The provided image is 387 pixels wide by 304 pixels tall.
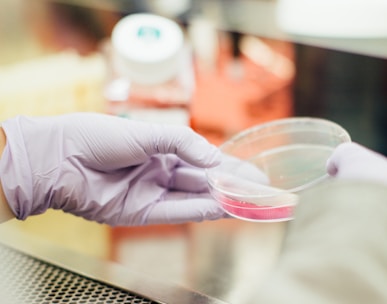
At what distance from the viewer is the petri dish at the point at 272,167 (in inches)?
41.9

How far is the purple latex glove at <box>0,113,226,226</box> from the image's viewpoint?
3.58ft

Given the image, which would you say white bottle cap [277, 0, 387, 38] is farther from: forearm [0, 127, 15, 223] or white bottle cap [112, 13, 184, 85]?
forearm [0, 127, 15, 223]

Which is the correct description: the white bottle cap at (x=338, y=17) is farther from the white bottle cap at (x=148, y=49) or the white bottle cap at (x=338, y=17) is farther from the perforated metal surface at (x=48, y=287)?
the perforated metal surface at (x=48, y=287)

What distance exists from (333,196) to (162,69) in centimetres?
102

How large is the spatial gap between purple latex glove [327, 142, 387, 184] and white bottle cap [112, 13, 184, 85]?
792 mm

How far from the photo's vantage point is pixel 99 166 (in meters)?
1.14

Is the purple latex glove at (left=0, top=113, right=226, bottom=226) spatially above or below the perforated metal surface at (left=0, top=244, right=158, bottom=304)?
above

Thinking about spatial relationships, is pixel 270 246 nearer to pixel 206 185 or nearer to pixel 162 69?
pixel 206 185

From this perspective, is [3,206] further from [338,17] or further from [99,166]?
[338,17]

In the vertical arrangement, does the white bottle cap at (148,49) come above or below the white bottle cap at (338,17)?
below

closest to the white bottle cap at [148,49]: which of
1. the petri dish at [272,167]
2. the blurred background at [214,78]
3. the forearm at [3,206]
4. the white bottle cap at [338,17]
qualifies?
the blurred background at [214,78]

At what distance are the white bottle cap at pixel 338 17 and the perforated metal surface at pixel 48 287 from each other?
0.96 meters

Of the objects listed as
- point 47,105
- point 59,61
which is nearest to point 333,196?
point 47,105

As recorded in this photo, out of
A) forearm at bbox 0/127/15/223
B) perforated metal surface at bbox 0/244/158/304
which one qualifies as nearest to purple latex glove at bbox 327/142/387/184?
perforated metal surface at bbox 0/244/158/304
